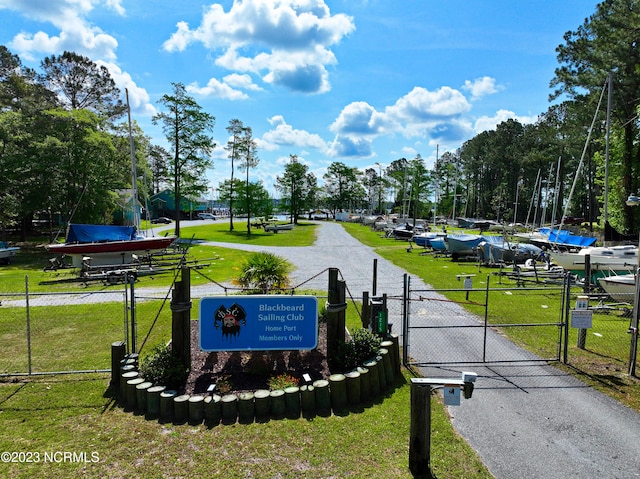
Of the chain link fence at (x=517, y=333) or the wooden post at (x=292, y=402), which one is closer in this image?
the wooden post at (x=292, y=402)

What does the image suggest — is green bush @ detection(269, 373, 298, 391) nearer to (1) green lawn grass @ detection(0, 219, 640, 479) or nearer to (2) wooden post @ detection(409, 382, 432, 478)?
(1) green lawn grass @ detection(0, 219, 640, 479)

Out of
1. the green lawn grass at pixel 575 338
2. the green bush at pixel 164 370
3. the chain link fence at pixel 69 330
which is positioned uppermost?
the green bush at pixel 164 370

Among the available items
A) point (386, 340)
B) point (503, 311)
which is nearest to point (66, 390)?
point (386, 340)

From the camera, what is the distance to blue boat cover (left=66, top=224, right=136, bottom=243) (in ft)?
73.5

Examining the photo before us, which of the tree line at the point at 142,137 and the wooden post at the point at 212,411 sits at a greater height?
Answer: the tree line at the point at 142,137

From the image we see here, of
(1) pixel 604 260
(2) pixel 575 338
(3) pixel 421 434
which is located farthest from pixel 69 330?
(1) pixel 604 260

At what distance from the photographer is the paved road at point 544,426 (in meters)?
5.00

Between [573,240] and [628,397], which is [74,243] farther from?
[573,240]

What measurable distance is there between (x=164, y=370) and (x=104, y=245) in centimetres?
1829

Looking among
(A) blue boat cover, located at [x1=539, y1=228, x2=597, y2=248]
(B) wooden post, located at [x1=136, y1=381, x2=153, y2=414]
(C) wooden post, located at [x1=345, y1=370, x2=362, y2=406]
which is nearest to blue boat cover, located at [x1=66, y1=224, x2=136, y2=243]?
(B) wooden post, located at [x1=136, y1=381, x2=153, y2=414]

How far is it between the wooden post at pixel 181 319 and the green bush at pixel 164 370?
0.51ft

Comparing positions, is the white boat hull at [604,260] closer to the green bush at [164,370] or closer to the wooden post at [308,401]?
the wooden post at [308,401]

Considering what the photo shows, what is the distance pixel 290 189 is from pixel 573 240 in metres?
56.4

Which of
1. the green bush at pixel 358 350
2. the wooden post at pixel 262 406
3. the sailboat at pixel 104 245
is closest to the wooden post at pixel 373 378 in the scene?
the green bush at pixel 358 350
